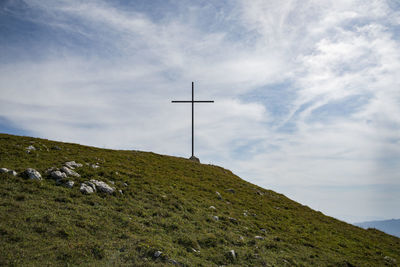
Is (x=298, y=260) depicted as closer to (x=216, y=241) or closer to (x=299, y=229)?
(x=216, y=241)

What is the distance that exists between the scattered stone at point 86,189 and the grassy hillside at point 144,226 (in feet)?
1.03

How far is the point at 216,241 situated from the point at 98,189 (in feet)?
30.4

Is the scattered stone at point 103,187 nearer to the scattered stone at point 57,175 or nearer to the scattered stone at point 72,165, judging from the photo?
the scattered stone at point 57,175

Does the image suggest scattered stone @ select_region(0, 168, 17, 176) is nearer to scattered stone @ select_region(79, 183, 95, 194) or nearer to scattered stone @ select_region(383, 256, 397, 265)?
Result: scattered stone @ select_region(79, 183, 95, 194)

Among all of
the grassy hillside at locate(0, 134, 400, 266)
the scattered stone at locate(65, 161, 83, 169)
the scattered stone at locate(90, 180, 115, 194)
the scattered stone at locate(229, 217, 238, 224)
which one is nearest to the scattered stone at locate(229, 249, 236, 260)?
the grassy hillside at locate(0, 134, 400, 266)

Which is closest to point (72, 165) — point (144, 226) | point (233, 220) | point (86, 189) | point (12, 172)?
point (12, 172)

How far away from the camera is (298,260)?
1625 cm

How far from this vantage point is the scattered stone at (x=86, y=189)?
651 inches

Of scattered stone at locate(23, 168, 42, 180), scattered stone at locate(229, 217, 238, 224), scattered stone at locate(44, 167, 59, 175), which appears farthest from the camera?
scattered stone at locate(229, 217, 238, 224)

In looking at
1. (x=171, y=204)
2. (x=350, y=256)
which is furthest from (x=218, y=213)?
(x=350, y=256)

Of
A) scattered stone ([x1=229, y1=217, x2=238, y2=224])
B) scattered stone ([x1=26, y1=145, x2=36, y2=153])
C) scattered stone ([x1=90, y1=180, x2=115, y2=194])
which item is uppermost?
scattered stone ([x1=26, y1=145, x2=36, y2=153])

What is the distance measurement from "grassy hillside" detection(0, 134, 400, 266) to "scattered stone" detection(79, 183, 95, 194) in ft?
1.03

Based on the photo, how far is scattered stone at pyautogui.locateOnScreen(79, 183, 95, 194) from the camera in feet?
54.2

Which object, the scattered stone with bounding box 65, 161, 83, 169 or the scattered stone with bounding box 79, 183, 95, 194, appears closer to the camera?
the scattered stone with bounding box 79, 183, 95, 194
